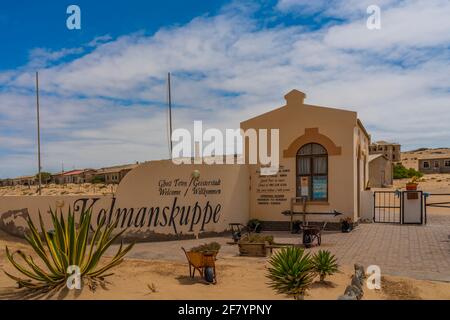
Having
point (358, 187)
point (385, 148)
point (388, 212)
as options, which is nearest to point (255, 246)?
point (358, 187)

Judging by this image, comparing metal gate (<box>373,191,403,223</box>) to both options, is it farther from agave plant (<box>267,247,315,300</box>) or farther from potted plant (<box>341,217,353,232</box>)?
agave plant (<box>267,247,315,300</box>)

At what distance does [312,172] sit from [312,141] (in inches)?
48.3

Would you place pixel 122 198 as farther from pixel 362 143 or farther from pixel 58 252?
pixel 362 143

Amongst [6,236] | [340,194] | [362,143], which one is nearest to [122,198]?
[6,236]

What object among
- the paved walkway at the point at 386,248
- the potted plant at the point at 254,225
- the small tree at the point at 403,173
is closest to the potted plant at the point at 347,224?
the paved walkway at the point at 386,248

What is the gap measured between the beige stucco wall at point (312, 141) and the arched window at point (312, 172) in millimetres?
217

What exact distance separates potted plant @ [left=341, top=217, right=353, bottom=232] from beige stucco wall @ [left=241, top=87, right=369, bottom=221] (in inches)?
11.2

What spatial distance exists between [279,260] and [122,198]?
846 cm

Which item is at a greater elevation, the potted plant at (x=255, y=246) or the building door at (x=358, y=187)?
the building door at (x=358, y=187)

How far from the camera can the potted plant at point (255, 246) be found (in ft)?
36.4

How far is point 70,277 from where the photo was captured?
7793 mm

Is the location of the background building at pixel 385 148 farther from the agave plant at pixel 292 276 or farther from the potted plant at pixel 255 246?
the agave plant at pixel 292 276

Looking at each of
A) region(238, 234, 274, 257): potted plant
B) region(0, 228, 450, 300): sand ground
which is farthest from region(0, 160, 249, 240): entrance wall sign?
region(0, 228, 450, 300): sand ground

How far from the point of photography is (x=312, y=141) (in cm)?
1598
